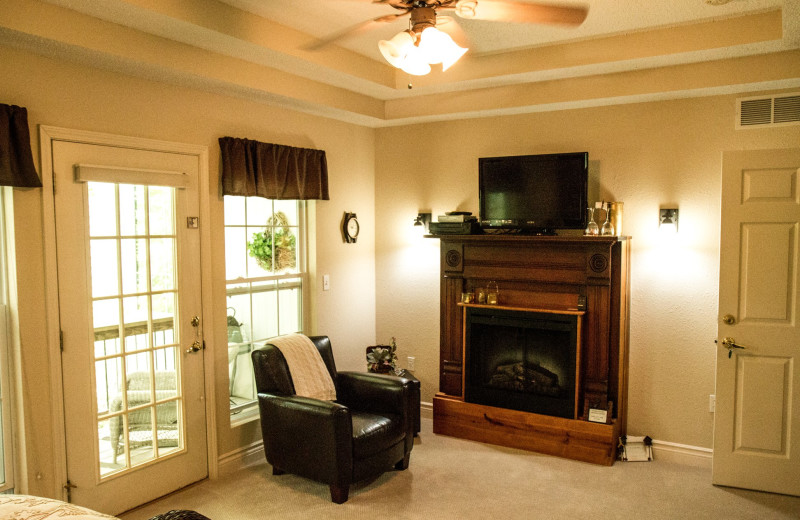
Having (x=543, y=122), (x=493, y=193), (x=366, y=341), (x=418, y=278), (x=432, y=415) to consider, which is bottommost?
(x=432, y=415)

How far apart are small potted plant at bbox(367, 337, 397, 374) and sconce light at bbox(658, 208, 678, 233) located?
7.37 feet

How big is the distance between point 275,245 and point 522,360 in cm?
207

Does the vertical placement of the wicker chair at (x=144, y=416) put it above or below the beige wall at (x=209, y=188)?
below

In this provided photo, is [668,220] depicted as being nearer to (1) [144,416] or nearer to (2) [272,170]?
(2) [272,170]

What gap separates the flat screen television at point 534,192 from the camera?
3.94 metres

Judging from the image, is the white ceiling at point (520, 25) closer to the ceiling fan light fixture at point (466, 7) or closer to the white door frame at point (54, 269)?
the ceiling fan light fixture at point (466, 7)

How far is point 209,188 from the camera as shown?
141 inches

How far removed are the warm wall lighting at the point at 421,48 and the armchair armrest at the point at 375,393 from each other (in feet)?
7.25

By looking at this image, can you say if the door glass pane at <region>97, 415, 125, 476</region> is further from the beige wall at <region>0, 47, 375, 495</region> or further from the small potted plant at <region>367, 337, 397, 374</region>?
the small potted plant at <region>367, 337, 397, 374</region>

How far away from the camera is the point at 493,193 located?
428 centimetres

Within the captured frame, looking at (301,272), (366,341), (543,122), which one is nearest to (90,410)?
(301,272)

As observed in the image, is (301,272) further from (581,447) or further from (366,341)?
(581,447)

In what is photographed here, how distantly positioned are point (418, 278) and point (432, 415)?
1178mm

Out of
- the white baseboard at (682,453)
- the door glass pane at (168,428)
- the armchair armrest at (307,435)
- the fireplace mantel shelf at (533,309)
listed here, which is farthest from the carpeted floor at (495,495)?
the fireplace mantel shelf at (533,309)
